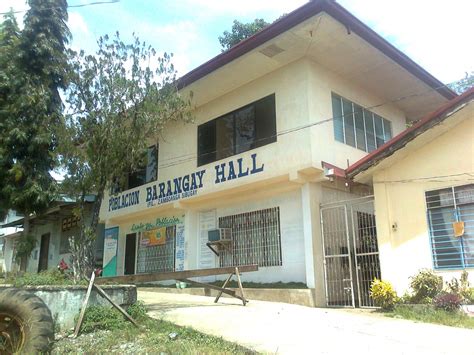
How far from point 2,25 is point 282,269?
1404 centimetres

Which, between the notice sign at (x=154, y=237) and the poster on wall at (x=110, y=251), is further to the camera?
the poster on wall at (x=110, y=251)

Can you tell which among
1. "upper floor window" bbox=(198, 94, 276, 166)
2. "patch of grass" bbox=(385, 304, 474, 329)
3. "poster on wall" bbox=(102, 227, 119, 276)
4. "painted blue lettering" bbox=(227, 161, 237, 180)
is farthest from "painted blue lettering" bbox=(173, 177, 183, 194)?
"patch of grass" bbox=(385, 304, 474, 329)

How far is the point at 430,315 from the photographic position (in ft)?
28.3

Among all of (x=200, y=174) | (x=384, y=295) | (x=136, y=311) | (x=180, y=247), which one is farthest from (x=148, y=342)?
(x=180, y=247)

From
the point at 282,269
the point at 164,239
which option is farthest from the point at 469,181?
the point at 164,239

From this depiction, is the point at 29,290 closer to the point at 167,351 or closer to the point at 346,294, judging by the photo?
the point at 167,351

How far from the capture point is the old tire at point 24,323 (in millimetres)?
6426

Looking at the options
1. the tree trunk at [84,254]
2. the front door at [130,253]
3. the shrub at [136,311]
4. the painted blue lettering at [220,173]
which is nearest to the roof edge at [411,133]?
the painted blue lettering at [220,173]

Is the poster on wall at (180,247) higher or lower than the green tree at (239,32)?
lower

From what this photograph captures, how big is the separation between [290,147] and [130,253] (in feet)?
31.4

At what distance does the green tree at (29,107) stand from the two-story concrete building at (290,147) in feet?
13.2

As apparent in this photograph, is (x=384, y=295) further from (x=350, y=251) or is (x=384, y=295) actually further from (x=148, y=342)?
(x=148, y=342)

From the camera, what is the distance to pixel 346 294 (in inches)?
456

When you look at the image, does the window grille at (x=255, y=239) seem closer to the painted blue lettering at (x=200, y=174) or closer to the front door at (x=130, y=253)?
the painted blue lettering at (x=200, y=174)
